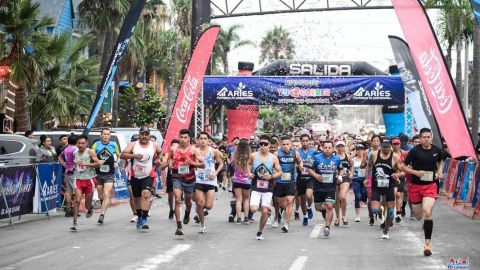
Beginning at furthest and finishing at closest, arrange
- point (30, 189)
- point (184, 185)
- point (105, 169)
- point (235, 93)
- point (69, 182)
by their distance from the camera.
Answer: point (235, 93) → point (69, 182) → point (30, 189) → point (105, 169) → point (184, 185)

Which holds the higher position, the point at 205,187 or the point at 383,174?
the point at 383,174

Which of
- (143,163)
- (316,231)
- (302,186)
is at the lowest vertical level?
(316,231)

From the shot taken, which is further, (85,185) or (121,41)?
(121,41)

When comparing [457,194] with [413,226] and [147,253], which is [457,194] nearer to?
[413,226]

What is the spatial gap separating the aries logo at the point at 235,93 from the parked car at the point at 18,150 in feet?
45.6

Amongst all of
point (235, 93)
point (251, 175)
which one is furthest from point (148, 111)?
point (251, 175)

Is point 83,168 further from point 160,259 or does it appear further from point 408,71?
point 408,71

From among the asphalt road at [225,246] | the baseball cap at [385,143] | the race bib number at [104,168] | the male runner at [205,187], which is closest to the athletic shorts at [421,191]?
the asphalt road at [225,246]

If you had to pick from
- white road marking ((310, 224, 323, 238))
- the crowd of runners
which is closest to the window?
the crowd of runners

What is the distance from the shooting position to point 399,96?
108 feet

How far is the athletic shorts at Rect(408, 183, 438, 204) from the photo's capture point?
13.0 metres

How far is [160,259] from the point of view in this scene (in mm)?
11922

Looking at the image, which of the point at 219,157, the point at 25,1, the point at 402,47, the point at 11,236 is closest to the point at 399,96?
the point at 402,47

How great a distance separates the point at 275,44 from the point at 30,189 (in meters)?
94.3
